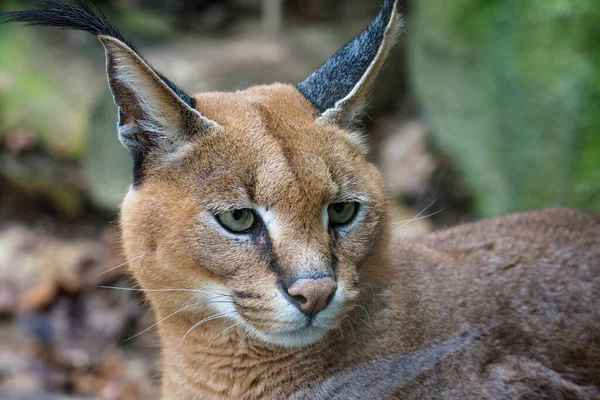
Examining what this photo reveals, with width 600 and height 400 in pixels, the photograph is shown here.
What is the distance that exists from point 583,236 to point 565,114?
92.1 inches

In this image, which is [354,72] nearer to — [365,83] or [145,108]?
[365,83]

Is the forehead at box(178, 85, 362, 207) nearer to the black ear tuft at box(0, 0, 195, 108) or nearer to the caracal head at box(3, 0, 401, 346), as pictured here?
the caracal head at box(3, 0, 401, 346)

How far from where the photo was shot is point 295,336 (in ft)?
9.32

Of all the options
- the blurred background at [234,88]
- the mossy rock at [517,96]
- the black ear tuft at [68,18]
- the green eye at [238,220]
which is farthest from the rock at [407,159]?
the black ear tuft at [68,18]

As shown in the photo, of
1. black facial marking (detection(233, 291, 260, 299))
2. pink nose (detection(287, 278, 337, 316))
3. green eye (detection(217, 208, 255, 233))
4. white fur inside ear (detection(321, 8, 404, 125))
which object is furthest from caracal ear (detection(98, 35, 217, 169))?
pink nose (detection(287, 278, 337, 316))

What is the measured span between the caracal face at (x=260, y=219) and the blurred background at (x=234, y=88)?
7.32 ft

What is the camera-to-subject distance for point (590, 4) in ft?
18.1

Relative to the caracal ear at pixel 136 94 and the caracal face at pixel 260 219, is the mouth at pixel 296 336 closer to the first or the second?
the caracal face at pixel 260 219

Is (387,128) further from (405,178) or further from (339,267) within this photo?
(339,267)

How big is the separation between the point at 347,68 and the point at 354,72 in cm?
6

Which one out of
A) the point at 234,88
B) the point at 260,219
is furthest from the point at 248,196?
the point at 234,88

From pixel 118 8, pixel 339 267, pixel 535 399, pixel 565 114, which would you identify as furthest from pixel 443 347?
pixel 118 8

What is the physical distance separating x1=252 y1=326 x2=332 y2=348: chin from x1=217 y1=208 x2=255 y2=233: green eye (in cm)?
39

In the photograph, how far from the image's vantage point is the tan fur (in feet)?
9.20
